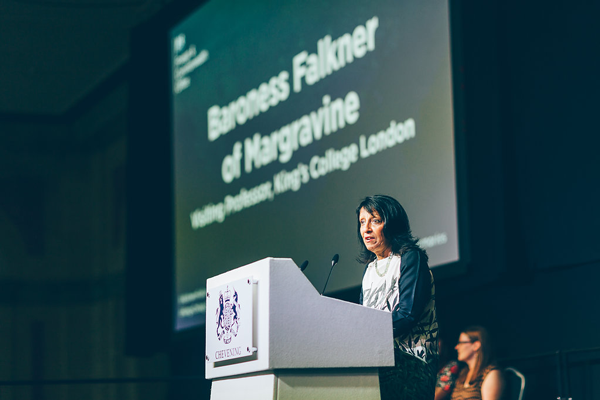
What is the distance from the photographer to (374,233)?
2346mm

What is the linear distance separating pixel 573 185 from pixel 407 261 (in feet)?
5.38

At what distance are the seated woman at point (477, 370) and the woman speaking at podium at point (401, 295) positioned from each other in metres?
1.33

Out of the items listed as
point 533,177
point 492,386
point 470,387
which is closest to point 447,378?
point 470,387

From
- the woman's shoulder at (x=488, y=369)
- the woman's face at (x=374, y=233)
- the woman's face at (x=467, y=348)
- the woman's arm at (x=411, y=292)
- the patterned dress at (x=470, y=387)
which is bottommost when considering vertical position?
the patterned dress at (x=470, y=387)

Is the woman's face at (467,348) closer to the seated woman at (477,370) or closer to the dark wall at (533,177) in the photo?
the seated woman at (477,370)

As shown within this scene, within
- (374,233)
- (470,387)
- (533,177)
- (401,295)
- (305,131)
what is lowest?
(470,387)

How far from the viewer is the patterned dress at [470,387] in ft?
11.7

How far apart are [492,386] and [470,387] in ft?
0.48

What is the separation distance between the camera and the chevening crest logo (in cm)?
217

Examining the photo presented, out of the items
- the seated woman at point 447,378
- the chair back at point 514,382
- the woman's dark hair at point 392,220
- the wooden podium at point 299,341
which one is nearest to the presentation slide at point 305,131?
the seated woman at point 447,378

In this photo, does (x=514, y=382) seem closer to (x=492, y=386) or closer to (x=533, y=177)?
(x=492, y=386)

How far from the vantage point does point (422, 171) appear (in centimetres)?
383

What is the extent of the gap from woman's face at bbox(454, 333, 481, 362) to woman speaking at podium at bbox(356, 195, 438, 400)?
137 cm

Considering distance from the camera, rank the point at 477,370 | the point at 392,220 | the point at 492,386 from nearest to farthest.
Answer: the point at 392,220 < the point at 492,386 < the point at 477,370
